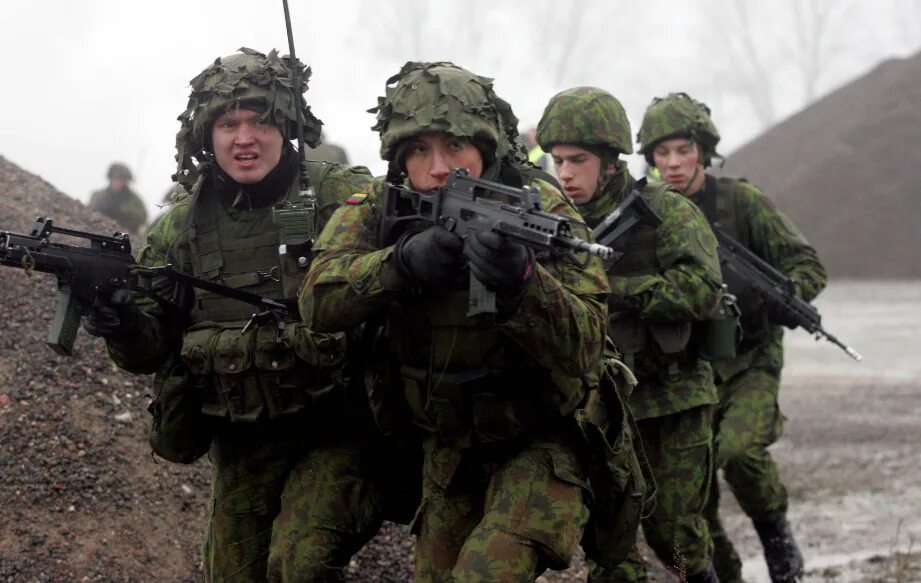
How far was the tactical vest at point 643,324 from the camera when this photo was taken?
5.04 meters

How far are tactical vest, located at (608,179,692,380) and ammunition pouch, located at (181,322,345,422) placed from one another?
54.4 inches

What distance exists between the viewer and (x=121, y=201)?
49.6 feet

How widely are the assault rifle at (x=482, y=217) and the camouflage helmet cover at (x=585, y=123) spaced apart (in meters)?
1.48

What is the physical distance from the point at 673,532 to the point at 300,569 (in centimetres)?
176

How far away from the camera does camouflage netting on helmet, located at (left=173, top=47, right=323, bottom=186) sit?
437 centimetres

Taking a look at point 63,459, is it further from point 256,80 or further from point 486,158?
point 486,158

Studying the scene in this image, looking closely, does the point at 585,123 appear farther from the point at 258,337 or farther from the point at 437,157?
the point at 258,337

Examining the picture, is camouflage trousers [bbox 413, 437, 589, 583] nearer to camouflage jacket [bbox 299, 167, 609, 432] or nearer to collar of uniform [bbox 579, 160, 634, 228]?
camouflage jacket [bbox 299, 167, 609, 432]

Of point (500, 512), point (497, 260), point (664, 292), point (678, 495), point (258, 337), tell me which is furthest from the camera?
point (678, 495)

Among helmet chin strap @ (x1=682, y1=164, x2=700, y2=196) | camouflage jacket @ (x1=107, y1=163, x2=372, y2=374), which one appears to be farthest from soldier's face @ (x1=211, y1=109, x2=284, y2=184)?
helmet chin strap @ (x1=682, y1=164, x2=700, y2=196)

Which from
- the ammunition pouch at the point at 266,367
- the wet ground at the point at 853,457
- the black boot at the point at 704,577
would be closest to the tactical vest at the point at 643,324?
the black boot at the point at 704,577

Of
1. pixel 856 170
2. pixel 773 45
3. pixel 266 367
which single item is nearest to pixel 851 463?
pixel 266 367

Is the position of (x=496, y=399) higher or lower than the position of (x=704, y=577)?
higher

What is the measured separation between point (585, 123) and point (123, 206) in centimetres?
1100
